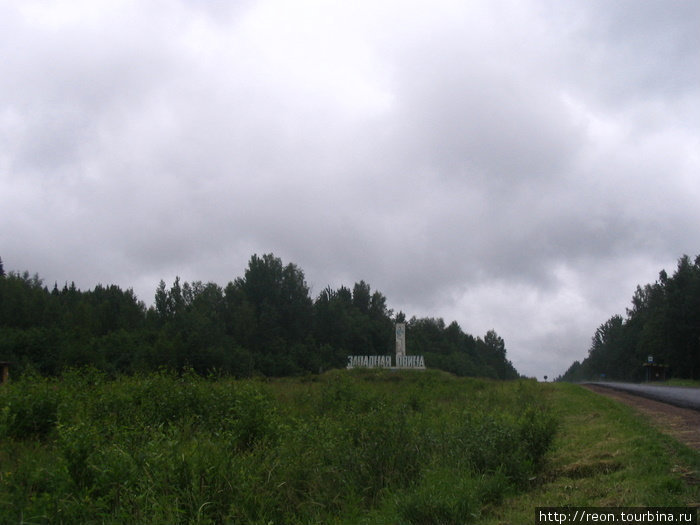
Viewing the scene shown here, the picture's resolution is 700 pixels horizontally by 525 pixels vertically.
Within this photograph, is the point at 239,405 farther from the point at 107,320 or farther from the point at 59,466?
the point at 107,320

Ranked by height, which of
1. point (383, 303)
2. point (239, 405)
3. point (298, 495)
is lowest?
point (298, 495)

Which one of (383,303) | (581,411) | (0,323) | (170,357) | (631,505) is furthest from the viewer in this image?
(383,303)

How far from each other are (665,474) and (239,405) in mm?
7623

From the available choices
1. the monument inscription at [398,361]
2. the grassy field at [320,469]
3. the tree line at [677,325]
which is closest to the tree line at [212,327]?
the monument inscription at [398,361]

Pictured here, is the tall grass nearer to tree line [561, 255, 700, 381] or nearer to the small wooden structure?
the small wooden structure

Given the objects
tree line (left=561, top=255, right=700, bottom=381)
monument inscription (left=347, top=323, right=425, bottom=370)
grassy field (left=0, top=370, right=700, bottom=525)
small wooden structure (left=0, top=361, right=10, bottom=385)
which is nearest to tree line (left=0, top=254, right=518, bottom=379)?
monument inscription (left=347, top=323, right=425, bottom=370)

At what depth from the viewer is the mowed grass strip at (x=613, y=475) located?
617 centimetres

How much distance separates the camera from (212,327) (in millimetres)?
76625

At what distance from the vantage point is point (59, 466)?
7816 mm

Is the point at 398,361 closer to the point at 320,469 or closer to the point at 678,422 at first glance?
the point at 678,422

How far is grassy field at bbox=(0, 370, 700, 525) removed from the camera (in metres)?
6.63

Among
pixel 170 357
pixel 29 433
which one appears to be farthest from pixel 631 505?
pixel 170 357

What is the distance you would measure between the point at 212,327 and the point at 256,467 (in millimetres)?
70223

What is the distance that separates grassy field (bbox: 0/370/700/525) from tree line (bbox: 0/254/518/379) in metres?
39.3
